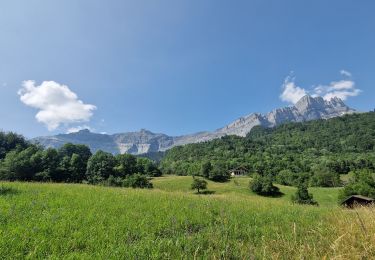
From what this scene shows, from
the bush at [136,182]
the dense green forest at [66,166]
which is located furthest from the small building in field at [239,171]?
the bush at [136,182]

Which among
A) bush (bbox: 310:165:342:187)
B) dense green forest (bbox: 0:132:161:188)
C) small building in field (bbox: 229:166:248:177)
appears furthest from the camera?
small building in field (bbox: 229:166:248:177)

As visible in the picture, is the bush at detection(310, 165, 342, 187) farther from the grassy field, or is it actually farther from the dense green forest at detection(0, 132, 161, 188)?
the grassy field

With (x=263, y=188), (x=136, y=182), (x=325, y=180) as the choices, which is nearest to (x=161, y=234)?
(x=136, y=182)

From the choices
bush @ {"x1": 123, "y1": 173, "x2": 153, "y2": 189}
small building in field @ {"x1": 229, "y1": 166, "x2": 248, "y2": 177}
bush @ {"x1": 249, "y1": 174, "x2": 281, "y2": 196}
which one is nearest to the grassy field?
bush @ {"x1": 123, "y1": 173, "x2": 153, "y2": 189}

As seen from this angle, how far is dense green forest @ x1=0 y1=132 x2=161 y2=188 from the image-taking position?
249 ft

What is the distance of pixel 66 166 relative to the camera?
87938 millimetres

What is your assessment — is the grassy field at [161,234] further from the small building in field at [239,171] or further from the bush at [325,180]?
the small building in field at [239,171]

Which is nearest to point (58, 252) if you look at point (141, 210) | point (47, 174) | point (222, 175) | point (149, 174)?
point (141, 210)

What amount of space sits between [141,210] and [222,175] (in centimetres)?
10820

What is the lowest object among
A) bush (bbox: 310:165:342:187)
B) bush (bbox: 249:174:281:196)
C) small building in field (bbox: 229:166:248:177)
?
bush (bbox: 249:174:281:196)

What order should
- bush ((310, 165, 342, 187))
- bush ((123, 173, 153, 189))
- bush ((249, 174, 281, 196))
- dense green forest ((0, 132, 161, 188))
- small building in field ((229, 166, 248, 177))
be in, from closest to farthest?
bush ((123, 173, 153, 189)) < dense green forest ((0, 132, 161, 188)) < bush ((249, 174, 281, 196)) < bush ((310, 165, 342, 187)) < small building in field ((229, 166, 248, 177))

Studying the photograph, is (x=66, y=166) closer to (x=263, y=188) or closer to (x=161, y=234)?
(x=263, y=188)

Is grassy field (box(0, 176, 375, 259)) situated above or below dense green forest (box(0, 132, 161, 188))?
below

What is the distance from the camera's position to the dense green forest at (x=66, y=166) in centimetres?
7588
